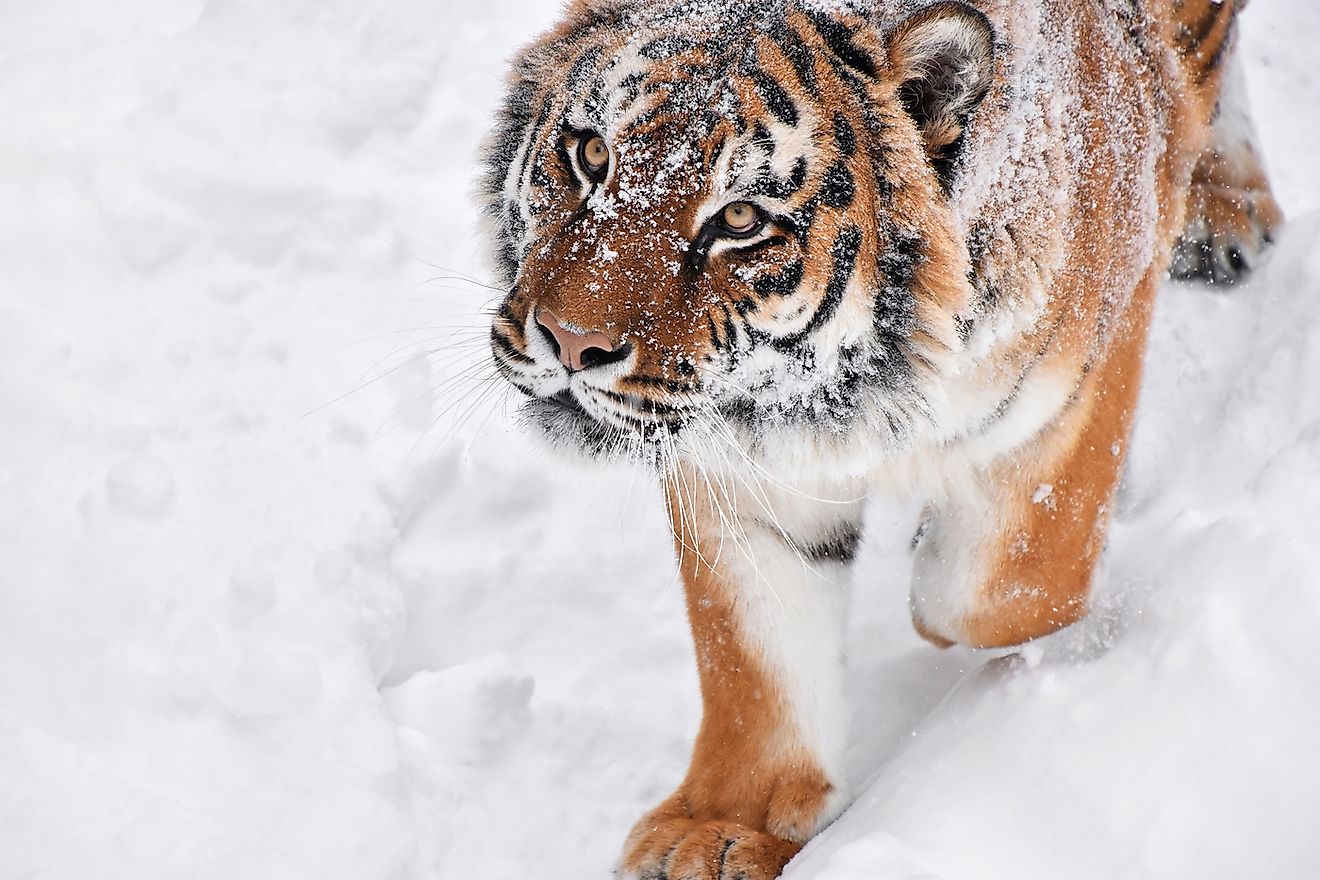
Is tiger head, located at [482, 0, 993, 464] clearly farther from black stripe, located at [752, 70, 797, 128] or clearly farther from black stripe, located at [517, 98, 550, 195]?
black stripe, located at [517, 98, 550, 195]

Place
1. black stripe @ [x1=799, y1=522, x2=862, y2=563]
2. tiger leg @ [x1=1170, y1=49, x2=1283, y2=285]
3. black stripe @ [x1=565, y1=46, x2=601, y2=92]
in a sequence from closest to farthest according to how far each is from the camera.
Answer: black stripe @ [x1=565, y1=46, x2=601, y2=92] → black stripe @ [x1=799, y1=522, x2=862, y2=563] → tiger leg @ [x1=1170, y1=49, x2=1283, y2=285]

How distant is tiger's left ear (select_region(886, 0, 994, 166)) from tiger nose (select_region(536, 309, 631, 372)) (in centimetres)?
58

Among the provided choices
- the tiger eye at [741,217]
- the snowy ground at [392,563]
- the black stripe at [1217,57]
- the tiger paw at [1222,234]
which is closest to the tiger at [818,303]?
the tiger eye at [741,217]

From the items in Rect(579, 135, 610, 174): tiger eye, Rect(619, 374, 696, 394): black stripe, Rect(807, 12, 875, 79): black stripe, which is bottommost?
Rect(619, 374, 696, 394): black stripe

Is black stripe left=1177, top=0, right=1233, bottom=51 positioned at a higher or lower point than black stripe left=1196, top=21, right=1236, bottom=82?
higher

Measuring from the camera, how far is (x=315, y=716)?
275 centimetres

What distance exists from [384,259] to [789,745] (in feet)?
6.64

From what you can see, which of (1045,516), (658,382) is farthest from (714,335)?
(1045,516)

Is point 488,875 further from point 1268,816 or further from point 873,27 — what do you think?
point 873,27

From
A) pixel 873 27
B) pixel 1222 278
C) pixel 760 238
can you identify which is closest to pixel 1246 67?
pixel 1222 278

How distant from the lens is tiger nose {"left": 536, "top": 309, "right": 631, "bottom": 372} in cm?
182

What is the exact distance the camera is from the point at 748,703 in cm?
248

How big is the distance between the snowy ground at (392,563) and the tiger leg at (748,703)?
0.18 m

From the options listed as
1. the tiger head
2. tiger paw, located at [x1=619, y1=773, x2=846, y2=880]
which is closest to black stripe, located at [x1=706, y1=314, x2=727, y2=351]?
the tiger head
